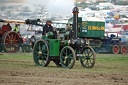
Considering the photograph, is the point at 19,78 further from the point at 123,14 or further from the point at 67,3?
the point at 123,14

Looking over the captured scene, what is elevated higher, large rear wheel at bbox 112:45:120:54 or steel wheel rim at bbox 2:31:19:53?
steel wheel rim at bbox 2:31:19:53

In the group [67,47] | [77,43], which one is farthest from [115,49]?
[67,47]

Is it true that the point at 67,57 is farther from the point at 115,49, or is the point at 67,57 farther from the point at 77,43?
the point at 115,49

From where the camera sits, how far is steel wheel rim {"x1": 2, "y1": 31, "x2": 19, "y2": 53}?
76.5 ft

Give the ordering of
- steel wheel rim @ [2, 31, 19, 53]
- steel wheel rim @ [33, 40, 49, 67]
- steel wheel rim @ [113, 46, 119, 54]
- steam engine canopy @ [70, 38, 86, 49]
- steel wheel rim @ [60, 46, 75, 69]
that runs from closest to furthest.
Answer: steel wheel rim @ [60, 46, 75, 69], steam engine canopy @ [70, 38, 86, 49], steel wheel rim @ [33, 40, 49, 67], steel wheel rim @ [2, 31, 19, 53], steel wheel rim @ [113, 46, 119, 54]

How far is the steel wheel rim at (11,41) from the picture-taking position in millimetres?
23316

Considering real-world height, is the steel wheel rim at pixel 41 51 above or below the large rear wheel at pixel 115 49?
above

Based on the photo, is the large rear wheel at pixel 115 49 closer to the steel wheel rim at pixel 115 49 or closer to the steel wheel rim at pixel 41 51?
the steel wheel rim at pixel 115 49

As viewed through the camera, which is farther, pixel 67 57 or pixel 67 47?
pixel 67 57

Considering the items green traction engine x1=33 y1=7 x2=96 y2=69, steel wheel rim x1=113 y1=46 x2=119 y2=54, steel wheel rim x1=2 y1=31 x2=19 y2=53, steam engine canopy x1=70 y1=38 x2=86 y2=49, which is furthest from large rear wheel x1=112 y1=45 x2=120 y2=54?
steam engine canopy x1=70 y1=38 x2=86 y2=49

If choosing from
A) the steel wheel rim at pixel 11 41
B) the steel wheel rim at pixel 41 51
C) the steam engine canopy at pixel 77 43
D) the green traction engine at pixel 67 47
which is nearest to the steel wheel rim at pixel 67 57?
the green traction engine at pixel 67 47

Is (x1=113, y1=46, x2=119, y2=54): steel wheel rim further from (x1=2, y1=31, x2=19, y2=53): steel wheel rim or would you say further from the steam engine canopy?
the steam engine canopy

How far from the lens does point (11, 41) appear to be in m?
23.6

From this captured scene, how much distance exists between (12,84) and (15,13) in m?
29.9
